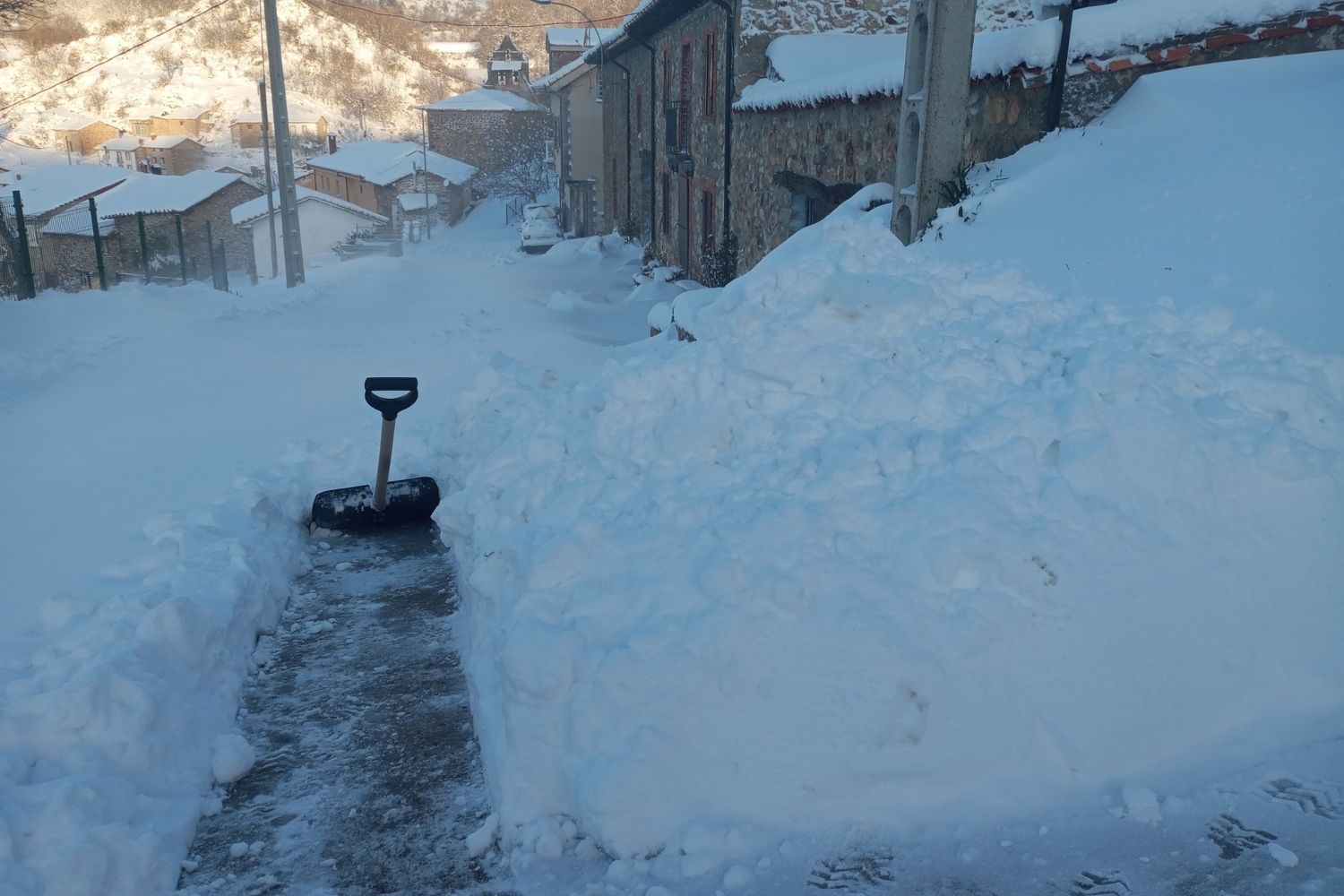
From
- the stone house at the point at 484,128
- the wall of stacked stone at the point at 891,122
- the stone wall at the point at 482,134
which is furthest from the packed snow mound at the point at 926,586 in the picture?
the stone wall at the point at 482,134

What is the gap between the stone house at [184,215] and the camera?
1305 inches

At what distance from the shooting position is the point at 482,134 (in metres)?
53.7

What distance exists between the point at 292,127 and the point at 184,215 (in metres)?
39.9

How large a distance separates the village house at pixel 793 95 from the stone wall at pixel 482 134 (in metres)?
28.9

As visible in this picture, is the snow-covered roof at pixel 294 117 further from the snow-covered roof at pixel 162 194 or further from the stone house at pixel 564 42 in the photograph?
the stone house at pixel 564 42

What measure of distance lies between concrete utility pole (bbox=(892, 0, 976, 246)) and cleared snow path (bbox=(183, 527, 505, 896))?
13.8 feet

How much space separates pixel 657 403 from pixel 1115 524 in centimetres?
216

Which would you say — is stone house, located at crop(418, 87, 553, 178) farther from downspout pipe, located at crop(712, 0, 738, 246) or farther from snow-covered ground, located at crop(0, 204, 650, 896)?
downspout pipe, located at crop(712, 0, 738, 246)

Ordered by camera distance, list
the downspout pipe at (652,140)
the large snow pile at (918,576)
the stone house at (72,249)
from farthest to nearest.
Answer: the stone house at (72,249) < the downspout pipe at (652,140) < the large snow pile at (918,576)

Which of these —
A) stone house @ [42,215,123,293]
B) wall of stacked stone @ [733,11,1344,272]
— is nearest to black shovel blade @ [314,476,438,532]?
wall of stacked stone @ [733,11,1344,272]

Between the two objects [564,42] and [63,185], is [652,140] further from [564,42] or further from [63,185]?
[63,185]

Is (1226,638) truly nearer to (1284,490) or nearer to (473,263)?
(1284,490)

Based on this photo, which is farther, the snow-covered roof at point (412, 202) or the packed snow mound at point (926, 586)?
the snow-covered roof at point (412, 202)

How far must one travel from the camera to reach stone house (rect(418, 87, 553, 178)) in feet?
173
